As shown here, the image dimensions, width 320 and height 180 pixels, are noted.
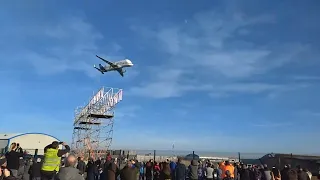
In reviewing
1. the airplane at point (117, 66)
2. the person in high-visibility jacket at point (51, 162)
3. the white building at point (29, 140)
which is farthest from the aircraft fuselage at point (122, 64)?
the person in high-visibility jacket at point (51, 162)

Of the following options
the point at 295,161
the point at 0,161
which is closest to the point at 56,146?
the point at 0,161

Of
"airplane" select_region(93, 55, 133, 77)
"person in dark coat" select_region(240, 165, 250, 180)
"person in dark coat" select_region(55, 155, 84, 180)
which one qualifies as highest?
"airplane" select_region(93, 55, 133, 77)

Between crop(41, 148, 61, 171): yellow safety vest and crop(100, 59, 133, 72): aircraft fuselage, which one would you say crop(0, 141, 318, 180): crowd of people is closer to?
crop(41, 148, 61, 171): yellow safety vest

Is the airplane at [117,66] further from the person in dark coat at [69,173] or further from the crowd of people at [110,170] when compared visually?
the person in dark coat at [69,173]

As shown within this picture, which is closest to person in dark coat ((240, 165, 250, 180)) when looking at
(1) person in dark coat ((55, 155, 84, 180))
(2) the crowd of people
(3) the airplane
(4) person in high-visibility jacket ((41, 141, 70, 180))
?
(2) the crowd of people

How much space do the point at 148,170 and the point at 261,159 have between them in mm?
8570

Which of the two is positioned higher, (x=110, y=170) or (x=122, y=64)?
(x=122, y=64)

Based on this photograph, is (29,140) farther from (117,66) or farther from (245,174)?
(245,174)

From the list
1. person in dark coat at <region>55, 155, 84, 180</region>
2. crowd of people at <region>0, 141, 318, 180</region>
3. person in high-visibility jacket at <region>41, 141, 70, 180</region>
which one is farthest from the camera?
person in high-visibility jacket at <region>41, 141, 70, 180</region>

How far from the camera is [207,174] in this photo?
16.0 metres

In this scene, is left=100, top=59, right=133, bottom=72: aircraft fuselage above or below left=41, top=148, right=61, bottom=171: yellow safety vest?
above

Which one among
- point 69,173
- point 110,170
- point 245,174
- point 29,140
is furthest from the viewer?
point 29,140

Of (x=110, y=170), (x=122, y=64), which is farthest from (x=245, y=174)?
(x=122, y=64)

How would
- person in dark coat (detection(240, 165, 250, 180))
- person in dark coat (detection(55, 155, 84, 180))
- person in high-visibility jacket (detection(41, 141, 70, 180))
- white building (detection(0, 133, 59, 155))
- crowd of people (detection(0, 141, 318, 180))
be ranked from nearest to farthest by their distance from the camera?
person in dark coat (detection(55, 155, 84, 180)), crowd of people (detection(0, 141, 318, 180)), person in high-visibility jacket (detection(41, 141, 70, 180)), person in dark coat (detection(240, 165, 250, 180)), white building (detection(0, 133, 59, 155))
